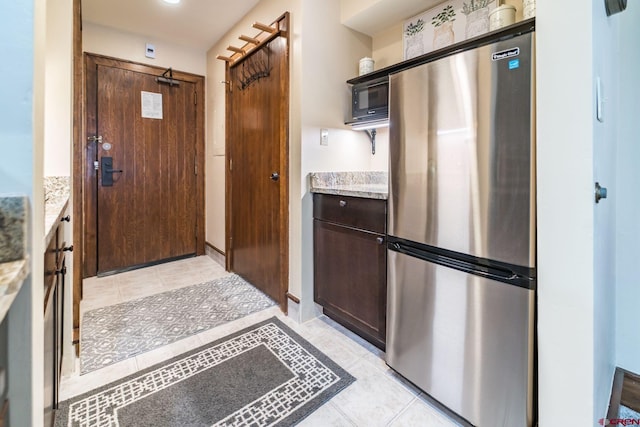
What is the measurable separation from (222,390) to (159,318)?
1.00 meters

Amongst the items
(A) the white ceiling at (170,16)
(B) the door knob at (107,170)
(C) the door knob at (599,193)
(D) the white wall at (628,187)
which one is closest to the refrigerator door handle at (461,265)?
(C) the door knob at (599,193)

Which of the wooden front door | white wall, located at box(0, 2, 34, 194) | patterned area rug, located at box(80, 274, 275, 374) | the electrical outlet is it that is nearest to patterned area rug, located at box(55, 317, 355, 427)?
patterned area rug, located at box(80, 274, 275, 374)

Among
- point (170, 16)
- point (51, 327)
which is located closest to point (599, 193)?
point (51, 327)

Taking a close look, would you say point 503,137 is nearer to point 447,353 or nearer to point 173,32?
point 447,353

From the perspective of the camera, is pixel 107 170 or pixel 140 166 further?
pixel 140 166

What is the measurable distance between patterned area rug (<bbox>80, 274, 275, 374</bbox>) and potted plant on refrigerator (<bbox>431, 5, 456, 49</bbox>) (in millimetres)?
2250

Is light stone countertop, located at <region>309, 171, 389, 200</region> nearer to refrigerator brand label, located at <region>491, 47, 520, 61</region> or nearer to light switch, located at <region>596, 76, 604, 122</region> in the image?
refrigerator brand label, located at <region>491, 47, 520, 61</region>

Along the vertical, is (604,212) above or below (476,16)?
below

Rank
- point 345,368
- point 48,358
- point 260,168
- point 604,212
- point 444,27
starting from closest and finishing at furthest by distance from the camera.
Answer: point 48,358
point 604,212
point 345,368
point 444,27
point 260,168

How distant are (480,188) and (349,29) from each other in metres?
1.74

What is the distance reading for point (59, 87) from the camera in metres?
1.49

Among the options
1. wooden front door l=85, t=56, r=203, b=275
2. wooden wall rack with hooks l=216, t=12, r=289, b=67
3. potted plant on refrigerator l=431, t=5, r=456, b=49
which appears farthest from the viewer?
wooden front door l=85, t=56, r=203, b=275

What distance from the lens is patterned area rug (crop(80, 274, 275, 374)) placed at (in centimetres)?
182

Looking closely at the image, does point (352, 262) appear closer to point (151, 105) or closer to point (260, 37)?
point (260, 37)
